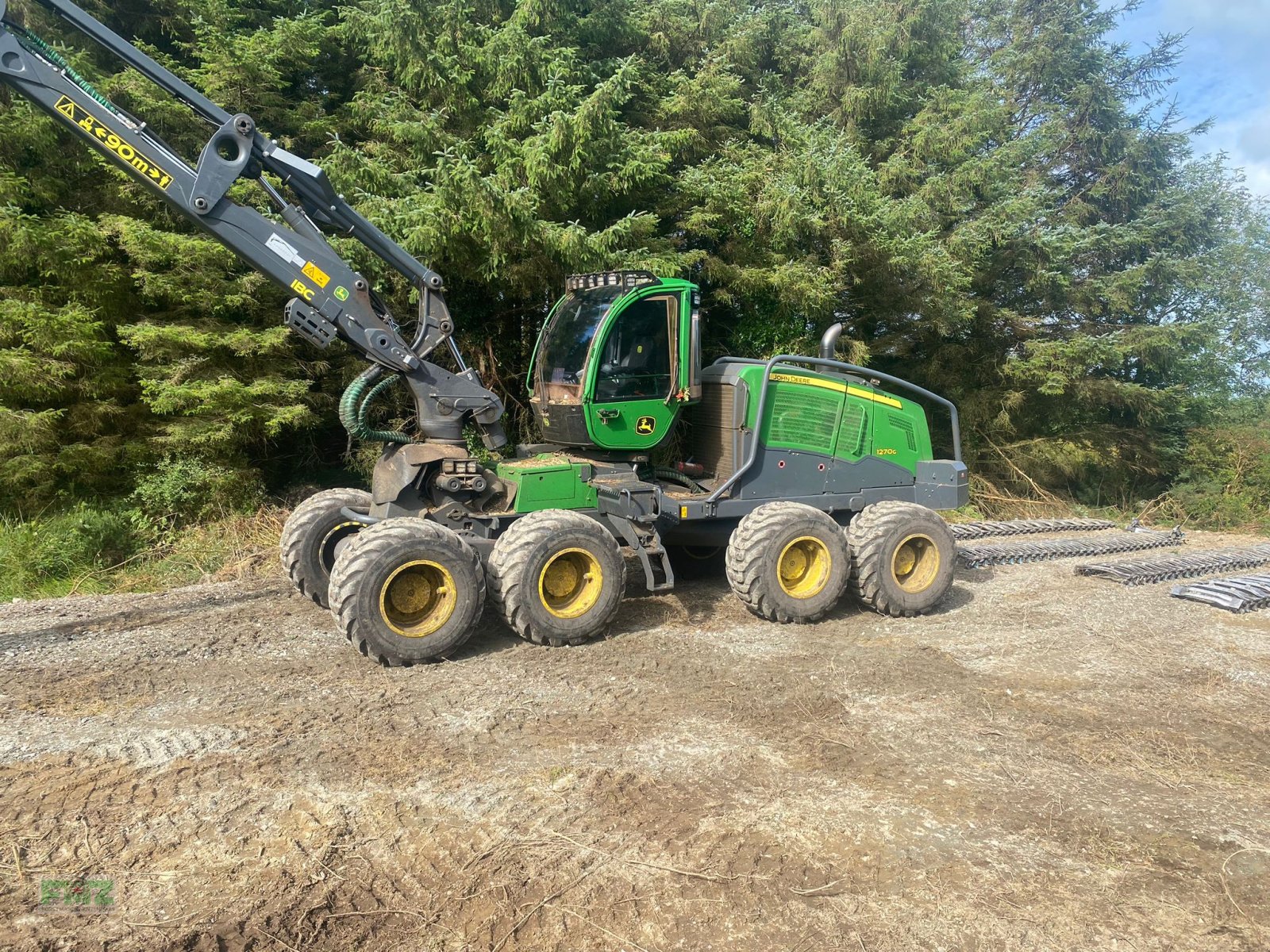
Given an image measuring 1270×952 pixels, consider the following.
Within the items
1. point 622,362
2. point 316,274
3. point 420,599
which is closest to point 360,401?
point 316,274

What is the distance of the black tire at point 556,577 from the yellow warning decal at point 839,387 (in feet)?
7.25

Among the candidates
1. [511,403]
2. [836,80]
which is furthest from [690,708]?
[836,80]

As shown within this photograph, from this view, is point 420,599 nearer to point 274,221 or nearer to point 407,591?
point 407,591

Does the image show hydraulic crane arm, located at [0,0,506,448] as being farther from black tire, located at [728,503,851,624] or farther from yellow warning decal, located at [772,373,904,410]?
yellow warning decal, located at [772,373,904,410]

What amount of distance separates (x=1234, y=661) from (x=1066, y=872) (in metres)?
3.66

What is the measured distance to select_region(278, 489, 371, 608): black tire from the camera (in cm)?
602

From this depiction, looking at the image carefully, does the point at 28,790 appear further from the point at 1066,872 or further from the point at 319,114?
the point at 319,114

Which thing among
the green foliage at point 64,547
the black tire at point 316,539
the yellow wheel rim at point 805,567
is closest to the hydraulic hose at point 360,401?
the black tire at point 316,539

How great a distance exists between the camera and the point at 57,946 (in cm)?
246

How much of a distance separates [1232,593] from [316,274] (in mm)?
7996

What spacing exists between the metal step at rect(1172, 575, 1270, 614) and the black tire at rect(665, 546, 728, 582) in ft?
13.9

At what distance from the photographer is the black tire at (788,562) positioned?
6098 millimetres

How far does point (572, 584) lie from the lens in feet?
18.7

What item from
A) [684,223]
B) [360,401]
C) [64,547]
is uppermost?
[684,223]
